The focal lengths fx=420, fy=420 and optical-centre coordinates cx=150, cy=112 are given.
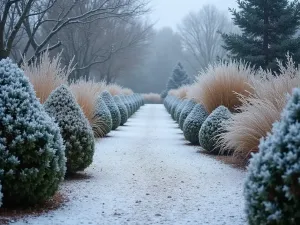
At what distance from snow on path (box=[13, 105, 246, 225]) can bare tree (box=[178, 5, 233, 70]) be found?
3747 cm

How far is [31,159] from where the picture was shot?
3.80 m

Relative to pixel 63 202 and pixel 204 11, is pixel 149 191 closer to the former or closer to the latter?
pixel 63 202

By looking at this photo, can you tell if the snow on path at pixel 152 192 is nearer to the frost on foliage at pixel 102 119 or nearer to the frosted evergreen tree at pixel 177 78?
the frost on foliage at pixel 102 119

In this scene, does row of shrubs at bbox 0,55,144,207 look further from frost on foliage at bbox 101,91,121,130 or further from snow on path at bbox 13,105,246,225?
frost on foliage at bbox 101,91,121,130

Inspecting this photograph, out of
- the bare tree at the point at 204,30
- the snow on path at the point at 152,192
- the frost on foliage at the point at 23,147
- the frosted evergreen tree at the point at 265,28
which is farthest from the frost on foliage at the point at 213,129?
the bare tree at the point at 204,30

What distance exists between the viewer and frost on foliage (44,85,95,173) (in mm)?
5457

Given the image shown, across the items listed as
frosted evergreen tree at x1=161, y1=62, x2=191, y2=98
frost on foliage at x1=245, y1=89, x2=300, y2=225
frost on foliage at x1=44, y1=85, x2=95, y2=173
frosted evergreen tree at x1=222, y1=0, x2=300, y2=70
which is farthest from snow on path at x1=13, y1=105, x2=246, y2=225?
frosted evergreen tree at x1=161, y1=62, x2=191, y2=98

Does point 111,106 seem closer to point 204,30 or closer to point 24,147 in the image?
point 24,147

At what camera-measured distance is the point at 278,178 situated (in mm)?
2375

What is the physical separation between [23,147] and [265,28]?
38.1ft

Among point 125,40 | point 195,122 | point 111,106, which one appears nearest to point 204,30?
point 125,40

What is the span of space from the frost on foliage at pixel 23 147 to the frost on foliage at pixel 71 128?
1369 mm

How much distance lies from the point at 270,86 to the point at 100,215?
11.2ft

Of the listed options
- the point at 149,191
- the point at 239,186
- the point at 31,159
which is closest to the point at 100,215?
the point at 31,159
